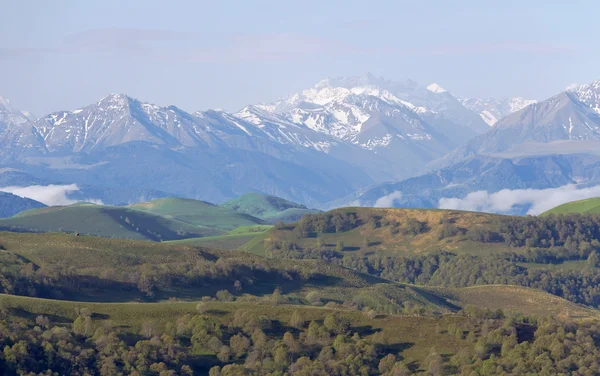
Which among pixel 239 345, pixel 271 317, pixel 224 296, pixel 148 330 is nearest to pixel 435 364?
pixel 239 345

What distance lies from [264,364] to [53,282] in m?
42.9

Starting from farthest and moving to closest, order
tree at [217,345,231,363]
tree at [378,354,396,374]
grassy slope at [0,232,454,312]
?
1. grassy slope at [0,232,454,312]
2. tree at [217,345,231,363]
3. tree at [378,354,396,374]

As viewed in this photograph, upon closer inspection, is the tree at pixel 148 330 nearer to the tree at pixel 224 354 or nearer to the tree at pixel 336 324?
the tree at pixel 224 354

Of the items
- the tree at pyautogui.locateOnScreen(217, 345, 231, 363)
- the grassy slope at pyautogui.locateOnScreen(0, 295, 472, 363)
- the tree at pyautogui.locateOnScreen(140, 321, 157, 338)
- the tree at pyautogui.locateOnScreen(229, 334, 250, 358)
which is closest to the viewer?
the tree at pyautogui.locateOnScreen(217, 345, 231, 363)

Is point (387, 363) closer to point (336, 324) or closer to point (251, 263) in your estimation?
point (336, 324)

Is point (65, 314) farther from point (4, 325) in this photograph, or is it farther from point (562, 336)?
point (562, 336)

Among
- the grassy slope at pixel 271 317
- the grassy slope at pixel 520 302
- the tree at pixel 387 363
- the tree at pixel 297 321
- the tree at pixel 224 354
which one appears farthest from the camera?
the grassy slope at pixel 520 302

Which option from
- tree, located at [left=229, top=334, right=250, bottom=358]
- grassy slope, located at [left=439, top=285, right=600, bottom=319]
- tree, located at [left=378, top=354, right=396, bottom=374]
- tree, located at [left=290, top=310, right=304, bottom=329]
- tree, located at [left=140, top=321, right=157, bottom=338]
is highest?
grassy slope, located at [left=439, top=285, right=600, bottom=319]

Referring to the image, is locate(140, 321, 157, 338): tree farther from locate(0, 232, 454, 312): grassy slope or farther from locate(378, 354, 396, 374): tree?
locate(0, 232, 454, 312): grassy slope

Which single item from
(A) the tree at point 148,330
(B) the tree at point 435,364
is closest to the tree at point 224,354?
(A) the tree at point 148,330

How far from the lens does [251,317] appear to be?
122062mm

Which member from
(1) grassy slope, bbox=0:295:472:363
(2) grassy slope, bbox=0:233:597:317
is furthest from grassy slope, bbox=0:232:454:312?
(1) grassy slope, bbox=0:295:472:363

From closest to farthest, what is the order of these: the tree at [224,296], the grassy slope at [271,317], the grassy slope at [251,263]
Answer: the grassy slope at [271,317]
the tree at [224,296]
the grassy slope at [251,263]

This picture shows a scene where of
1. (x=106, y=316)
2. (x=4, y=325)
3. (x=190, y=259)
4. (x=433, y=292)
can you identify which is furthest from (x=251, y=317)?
(x=433, y=292)
